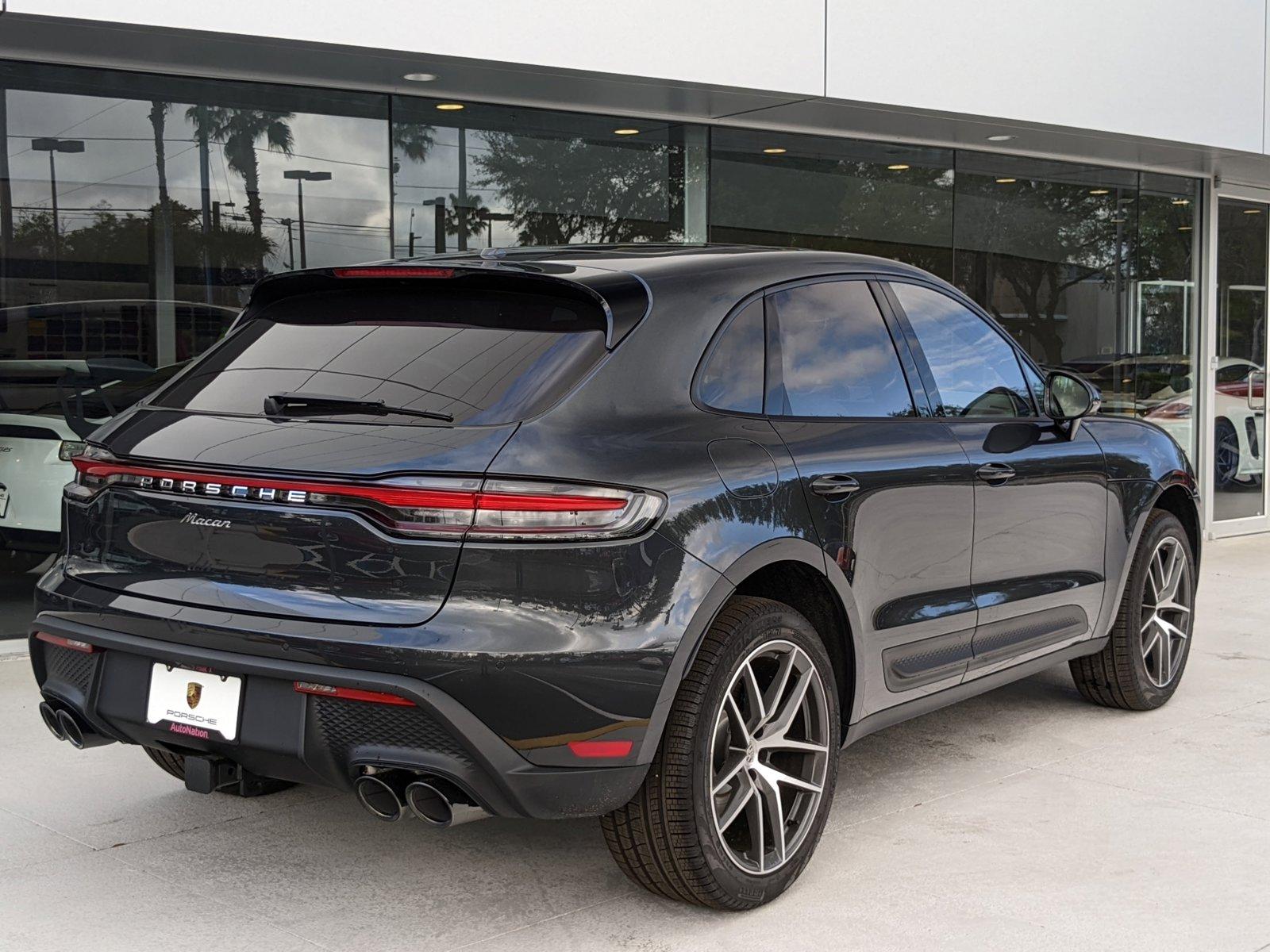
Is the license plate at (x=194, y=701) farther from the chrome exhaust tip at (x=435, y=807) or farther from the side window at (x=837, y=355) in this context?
the side window at (x=837, y=355)

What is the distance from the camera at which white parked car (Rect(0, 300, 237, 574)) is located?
7316 millimetres

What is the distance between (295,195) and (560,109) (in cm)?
182

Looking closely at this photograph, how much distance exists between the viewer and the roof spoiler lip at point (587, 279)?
3.55m

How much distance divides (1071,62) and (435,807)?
314 inches

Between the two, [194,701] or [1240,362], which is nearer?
[194,701]

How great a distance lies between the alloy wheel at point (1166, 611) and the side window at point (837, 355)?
1951mm

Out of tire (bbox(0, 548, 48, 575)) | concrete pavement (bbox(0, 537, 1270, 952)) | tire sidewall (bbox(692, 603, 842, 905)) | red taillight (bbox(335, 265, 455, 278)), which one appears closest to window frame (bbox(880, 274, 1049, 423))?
tire sidewall (bbox(692, 603, 842, 905))

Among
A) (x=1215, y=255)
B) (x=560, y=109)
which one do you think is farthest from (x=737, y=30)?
(x=1215, y=255)

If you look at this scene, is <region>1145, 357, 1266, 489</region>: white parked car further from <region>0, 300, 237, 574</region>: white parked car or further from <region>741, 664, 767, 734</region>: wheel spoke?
<region>741, 664, 767, 734</region>: wheel spoke

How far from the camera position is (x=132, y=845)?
169 inches

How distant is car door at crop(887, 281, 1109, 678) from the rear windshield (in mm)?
1515

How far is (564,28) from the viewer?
7.35 metres

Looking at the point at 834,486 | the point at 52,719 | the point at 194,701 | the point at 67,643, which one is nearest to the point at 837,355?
the point at 834,486

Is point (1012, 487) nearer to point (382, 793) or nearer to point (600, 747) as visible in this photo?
point (600, 747)
